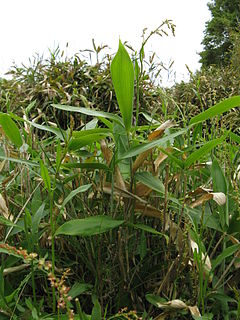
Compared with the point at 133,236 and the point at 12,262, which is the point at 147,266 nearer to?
the point at 133,236

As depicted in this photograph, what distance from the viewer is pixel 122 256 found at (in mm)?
833

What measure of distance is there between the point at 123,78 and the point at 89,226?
0.91ft

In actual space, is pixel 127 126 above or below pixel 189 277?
above

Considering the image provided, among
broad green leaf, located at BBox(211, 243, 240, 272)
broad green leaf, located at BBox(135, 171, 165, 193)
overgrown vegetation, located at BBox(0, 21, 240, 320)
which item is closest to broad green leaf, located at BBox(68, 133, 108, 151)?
overgrown vegetation, located at BBox(0, 21, 240, 320)

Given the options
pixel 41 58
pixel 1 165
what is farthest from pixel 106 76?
pixel 1 165

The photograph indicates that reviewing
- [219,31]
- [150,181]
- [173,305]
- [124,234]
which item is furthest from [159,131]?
[219,31]

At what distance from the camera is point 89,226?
77 centimetres

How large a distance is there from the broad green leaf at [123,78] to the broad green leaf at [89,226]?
20 cm

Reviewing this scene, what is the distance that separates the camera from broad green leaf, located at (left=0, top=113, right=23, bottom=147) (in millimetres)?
869

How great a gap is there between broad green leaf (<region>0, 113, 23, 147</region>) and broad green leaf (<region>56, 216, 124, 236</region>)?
0.26m

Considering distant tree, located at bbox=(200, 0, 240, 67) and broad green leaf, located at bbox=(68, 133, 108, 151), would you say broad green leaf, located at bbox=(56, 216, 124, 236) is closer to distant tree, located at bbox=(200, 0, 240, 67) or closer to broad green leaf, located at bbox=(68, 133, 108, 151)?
broad green leaf, located at bbox=(68, 133, 108, 151)

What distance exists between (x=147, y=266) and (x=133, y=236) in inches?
2.6

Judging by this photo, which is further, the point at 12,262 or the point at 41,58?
the point at 41,58

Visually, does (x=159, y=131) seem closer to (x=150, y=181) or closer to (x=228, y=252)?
(x=150, y=181)
